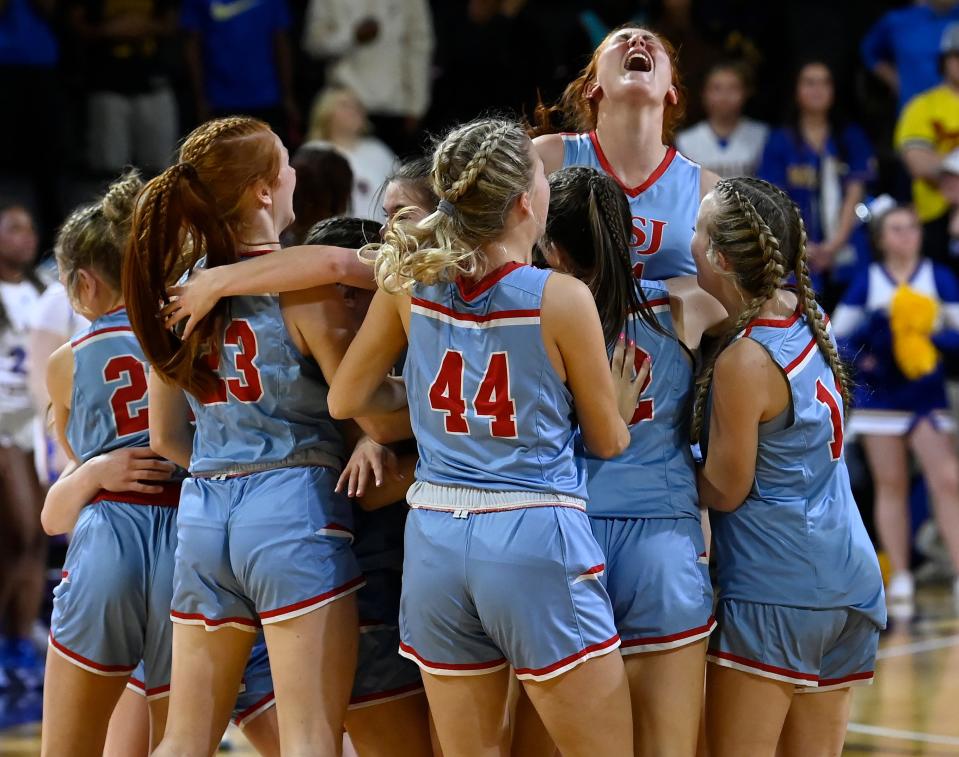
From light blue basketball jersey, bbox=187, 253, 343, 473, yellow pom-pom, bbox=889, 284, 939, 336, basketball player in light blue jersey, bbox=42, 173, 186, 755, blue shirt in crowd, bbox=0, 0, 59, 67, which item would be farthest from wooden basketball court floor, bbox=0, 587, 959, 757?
blue shirt in crowd, bbox=0, 0, 59, 67

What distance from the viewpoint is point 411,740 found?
3279 millimetres

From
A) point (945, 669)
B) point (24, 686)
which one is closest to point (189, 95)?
point (24, 686)

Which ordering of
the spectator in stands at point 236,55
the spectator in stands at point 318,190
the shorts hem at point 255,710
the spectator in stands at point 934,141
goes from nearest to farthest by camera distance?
the shorts hem at point 255,710, the spectator in stands at point 318,190, the spectator in stands at point 934,141, the spectator in stands at point 236,55

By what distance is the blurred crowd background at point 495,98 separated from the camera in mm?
7895

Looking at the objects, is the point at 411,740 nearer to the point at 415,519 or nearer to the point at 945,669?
the point at 415,519

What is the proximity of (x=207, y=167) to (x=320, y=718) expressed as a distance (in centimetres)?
117

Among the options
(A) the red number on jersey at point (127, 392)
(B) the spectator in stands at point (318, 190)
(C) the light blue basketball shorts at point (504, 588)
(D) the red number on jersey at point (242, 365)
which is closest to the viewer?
(C) the light blue basketball shorts at point (504, 588)

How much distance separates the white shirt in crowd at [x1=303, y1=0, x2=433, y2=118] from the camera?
28.0 ft

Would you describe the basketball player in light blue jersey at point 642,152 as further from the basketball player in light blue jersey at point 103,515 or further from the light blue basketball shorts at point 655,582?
the basketball player in light blue jersey at point 103,515

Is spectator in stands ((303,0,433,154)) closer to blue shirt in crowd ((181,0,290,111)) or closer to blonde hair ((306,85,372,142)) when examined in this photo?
blue shirt in crowd ((181,0,290,111))

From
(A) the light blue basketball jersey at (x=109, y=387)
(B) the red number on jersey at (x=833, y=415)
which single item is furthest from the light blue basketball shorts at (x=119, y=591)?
(B) the red number on jersey at (x=833, y=415)

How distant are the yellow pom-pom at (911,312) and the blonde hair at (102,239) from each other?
4.71 metres

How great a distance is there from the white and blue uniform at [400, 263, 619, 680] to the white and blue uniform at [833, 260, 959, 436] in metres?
4.75

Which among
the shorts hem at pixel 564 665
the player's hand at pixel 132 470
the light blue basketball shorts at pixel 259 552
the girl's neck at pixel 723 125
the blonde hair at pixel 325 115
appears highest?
the blonde hair at pixel 325 115
